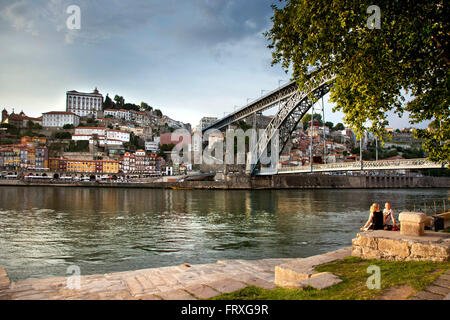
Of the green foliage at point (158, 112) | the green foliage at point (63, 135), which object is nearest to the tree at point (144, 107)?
the green foliage at point (158, 112)

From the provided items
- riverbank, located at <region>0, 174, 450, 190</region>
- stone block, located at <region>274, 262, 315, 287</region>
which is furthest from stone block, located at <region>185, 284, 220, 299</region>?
riverbank, located at <region>0, 174, 450, 190</region>

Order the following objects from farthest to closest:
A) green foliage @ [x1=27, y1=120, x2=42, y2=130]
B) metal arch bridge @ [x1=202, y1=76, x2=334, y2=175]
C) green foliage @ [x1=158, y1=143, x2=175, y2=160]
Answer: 1. green foliage @ [x1=27, y1=120, x2=42, y2=130]
2. green foliage @ [x1=158, y1=143, x2=175, y2=160]
3. metal arch bridge @ [x1=202, y1=76, x2=334, y2=175]

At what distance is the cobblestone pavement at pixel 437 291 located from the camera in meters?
3.04

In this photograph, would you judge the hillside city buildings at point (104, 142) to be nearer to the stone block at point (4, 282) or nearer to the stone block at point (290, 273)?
the stone block at point (290, 273)

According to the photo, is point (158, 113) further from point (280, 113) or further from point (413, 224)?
point (413, 224)

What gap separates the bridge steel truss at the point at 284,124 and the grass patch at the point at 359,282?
3354 centimetres

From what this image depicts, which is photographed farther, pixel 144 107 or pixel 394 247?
pixel 144 107

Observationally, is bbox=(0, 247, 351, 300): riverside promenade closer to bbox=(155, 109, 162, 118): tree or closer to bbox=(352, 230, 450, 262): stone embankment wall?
bbox=(352, 230, 450, 262): stone embankment wall

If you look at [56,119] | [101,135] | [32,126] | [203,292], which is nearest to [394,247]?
[203,292]

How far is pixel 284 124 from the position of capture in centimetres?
4631

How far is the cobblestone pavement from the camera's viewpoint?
3039 millimetres

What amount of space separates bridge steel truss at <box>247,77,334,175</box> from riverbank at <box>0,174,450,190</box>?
2.78m

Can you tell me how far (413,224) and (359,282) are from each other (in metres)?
2.17

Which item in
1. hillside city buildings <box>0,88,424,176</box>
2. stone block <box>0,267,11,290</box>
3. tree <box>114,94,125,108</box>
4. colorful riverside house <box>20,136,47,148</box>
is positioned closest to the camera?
stone block <box>0,267,11,290</box>
